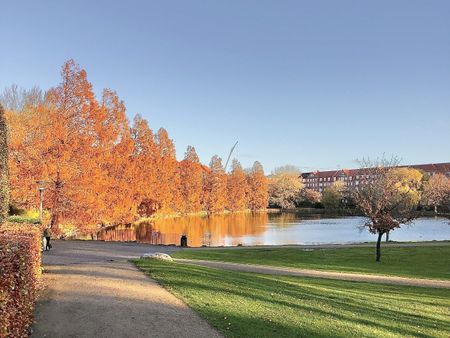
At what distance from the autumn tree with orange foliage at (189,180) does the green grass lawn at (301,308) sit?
6071cm

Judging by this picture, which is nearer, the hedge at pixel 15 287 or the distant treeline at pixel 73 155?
the hedge at pixel 15 287

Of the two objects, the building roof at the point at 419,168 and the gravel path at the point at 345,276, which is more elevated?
the building roof at the point at 419,168

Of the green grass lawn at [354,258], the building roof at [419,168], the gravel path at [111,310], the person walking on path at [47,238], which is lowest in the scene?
the green grass lawn at [354,258]

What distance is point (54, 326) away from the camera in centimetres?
715

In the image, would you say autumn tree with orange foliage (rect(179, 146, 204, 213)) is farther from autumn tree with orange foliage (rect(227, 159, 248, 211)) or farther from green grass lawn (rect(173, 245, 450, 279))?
green grass lawn (rect(173, 245, 450, 279))

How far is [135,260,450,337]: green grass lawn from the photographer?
25.4 ft

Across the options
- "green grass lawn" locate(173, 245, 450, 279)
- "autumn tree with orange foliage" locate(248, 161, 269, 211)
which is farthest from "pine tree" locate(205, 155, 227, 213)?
"green grass lawn" locate(173, 245, 450, 279)

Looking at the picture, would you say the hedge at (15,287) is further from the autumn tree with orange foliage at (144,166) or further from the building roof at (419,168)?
the building roof at (419,168)

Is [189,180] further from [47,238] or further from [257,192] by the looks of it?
[47,238]

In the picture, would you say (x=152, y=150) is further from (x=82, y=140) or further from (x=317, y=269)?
(x=317, y=269)

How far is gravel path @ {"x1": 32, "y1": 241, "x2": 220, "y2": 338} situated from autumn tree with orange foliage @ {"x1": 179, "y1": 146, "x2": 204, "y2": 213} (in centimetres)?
6297

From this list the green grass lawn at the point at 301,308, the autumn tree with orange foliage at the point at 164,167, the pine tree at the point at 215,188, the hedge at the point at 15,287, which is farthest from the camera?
the pine tree at the point at 215,188

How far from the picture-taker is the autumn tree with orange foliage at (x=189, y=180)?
7444 centimetres

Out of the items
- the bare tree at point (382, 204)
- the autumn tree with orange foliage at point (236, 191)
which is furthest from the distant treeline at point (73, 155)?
the autumn tree with orange foliage at point (236, 191)
